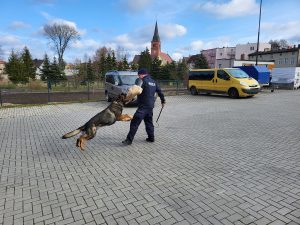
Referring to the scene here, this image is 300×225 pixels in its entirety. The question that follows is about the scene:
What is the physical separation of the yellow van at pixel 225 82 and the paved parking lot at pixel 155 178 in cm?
912

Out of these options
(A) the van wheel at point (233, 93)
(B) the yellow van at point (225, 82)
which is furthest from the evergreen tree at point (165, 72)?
(A) the van wheel at point (233, 93)

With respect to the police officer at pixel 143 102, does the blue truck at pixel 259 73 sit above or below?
above

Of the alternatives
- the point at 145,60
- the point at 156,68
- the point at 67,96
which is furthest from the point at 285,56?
the point at 67,96

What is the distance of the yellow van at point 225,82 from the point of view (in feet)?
53.3

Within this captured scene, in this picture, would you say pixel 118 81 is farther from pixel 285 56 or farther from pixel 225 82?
pixel 285 56

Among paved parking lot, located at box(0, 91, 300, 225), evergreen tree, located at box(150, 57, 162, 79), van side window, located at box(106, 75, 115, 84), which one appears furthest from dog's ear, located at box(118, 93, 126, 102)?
evergreen tree, located at box(150, 57, 162, 79)

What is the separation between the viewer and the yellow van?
16234 mm

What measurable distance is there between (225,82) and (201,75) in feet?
7.66

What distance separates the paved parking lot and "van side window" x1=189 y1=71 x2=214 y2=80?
36.1ft

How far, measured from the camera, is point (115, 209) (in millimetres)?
3207

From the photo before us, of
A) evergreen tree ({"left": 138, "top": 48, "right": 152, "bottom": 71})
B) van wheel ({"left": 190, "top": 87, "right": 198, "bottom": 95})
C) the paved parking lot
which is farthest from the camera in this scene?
evergreen tree ({"left": 138, "top": 48, "right": 152, "bottom": 71})

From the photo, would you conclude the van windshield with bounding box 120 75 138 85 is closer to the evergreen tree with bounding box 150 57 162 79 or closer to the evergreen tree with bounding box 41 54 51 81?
the evergreen tree with bounding box 150 57 162 79

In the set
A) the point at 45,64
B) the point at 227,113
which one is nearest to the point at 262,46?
the point at 45,64

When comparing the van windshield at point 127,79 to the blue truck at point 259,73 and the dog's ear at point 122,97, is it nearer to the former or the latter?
the dog's ear at point 122,97
